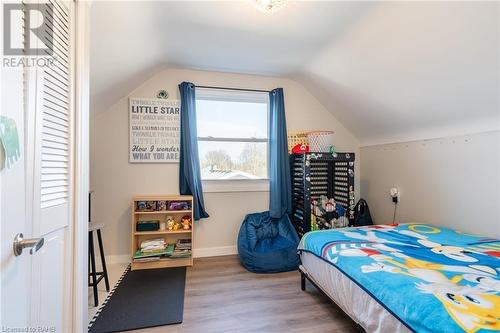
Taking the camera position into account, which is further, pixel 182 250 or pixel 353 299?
pixel 182 250

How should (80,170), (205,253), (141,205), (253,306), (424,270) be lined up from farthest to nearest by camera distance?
(205,253) < (141,205) < (253,306) < (424,270) < (80,170)

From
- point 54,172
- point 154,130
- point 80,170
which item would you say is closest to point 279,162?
point 154,130

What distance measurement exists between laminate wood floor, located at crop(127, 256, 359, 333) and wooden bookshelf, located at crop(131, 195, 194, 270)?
29cm

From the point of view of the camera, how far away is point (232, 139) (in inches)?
127

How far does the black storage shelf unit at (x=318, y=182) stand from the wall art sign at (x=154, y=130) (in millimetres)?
1590

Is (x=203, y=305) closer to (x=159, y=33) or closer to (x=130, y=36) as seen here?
(x=130, y=36)

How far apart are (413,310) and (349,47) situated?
7.11ft

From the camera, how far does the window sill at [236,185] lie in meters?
3.07

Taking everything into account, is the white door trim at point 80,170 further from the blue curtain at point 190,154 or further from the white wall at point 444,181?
the white wall at point 444,181

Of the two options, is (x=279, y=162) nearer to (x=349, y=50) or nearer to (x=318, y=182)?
(x=318, y=182)

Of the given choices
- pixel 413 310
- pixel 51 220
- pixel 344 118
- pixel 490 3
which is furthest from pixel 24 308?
pixel 344 118

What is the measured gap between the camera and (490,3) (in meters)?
1.40

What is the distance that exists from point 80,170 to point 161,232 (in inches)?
63.4

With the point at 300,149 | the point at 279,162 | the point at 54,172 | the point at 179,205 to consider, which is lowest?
the point at 179,205
